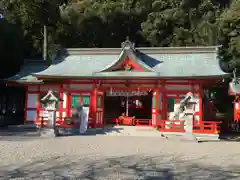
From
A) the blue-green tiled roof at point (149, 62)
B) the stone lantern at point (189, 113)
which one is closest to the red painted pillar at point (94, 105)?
the blue-green tiled roof at point (149, 62)

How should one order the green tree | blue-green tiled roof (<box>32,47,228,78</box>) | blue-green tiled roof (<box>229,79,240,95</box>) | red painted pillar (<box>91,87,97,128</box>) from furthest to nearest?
1. the green tree
2. blue-green tiled roof (<box>229,79,240,95</box>)
3. red painted pillar (<box>91,87,97,128</box>)
4. blue-green tiled roof (<box>32,47,228,78</box>)

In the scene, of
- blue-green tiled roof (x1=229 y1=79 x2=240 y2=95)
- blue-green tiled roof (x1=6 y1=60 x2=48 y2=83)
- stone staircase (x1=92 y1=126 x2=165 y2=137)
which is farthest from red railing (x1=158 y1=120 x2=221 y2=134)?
blue-green tiled roof (x1=6 y1=60 x2=48 y2=83)

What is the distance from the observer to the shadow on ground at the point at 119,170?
6348 millimetres

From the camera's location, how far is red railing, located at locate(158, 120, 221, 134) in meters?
14.9

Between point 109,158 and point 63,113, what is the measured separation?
10.1m

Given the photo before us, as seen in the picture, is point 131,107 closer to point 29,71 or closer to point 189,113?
point 29,71

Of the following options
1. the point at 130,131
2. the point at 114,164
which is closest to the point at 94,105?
the point at 130,131

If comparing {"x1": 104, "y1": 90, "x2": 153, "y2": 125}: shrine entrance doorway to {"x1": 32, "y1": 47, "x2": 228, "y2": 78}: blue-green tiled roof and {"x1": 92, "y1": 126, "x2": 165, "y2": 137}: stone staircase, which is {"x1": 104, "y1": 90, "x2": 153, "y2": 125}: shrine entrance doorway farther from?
{"x1": 92, "y1": 126, "x2": 165, "y2": 137}: stone staircase

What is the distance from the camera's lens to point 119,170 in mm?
6945

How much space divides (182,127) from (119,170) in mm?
9115

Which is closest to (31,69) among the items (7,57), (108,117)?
(7,57)

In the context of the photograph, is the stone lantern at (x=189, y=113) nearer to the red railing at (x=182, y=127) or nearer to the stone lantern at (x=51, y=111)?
the red railing at (x=182, y=127)

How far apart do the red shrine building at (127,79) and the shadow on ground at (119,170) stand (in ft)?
24.8

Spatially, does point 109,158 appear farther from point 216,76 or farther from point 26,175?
point 216,76
